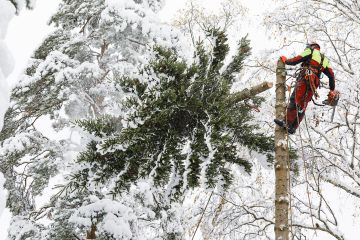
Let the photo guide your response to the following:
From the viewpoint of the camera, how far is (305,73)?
526 cm

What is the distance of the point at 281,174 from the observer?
4.04 meters

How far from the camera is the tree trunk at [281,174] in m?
3.83

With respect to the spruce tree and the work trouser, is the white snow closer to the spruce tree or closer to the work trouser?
the work trouser

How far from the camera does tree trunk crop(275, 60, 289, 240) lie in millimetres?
3834

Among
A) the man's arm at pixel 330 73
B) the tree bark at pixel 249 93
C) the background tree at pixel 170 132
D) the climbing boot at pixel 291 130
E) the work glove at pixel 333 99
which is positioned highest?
the man's arm at pixel 330 73

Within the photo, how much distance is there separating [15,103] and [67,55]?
5.35ft

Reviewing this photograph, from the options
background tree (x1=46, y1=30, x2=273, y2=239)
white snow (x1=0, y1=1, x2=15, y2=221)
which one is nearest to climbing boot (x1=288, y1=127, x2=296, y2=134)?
background tree (x1=46, y1=30, x2=273, y2=239)

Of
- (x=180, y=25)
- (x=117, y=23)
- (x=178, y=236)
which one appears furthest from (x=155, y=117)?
(x=180, y=25)

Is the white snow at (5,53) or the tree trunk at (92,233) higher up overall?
the tree trunk at (92,233)

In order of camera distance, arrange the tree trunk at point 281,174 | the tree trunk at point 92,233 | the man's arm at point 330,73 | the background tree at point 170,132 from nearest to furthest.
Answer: the tree trunk at point 281,174, the background tree at point 170,132, the man's arm at point 330,73, the tree trunk at point 92,233

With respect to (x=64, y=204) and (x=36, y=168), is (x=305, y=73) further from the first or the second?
(x=36, y=168)

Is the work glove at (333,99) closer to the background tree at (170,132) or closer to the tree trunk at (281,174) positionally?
the tree trunk at (281,174)

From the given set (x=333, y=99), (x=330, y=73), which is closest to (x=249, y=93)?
(x=333, y=99)

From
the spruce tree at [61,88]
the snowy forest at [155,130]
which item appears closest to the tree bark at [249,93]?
the snowy forest at [155,130]
